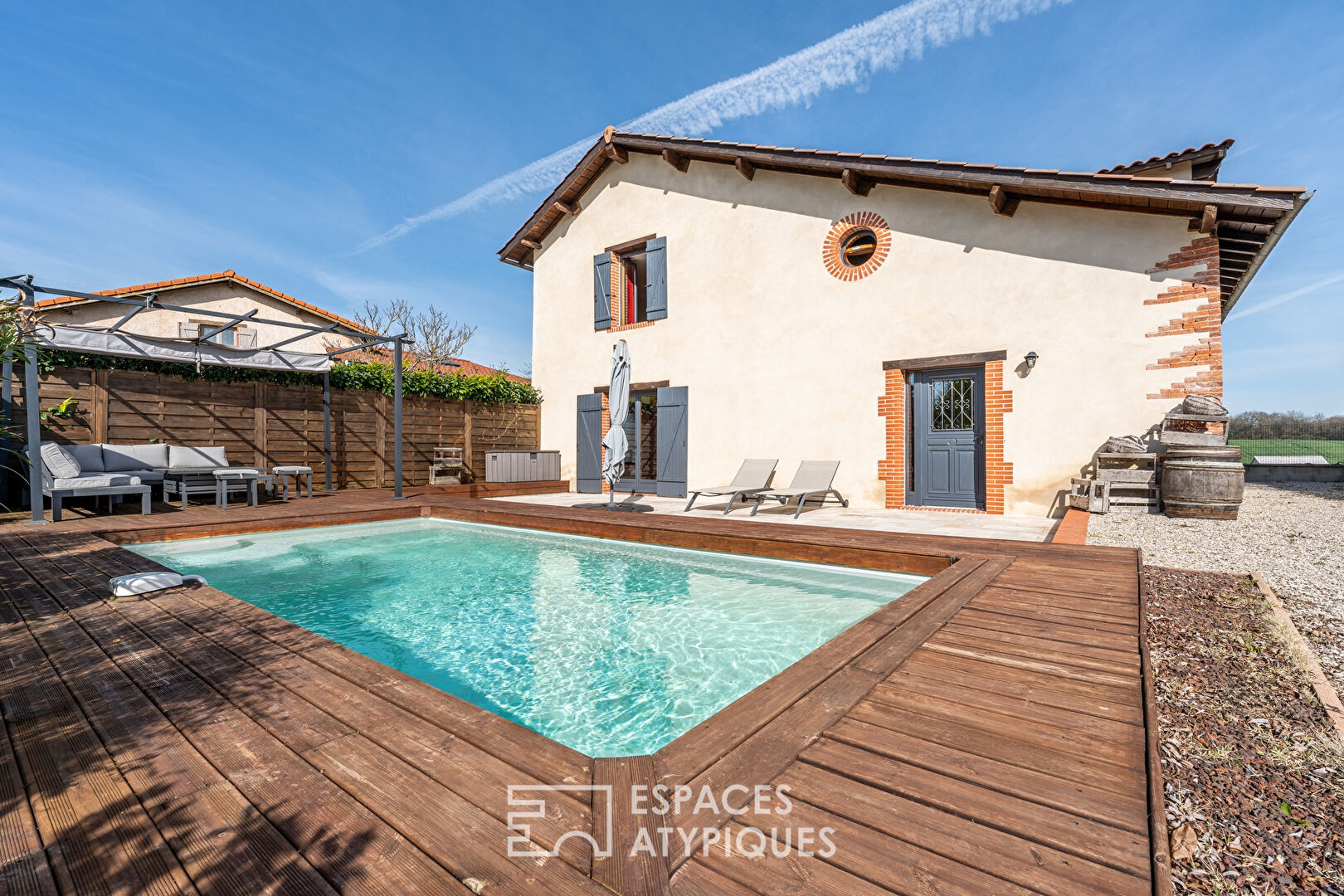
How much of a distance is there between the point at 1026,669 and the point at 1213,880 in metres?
0.98

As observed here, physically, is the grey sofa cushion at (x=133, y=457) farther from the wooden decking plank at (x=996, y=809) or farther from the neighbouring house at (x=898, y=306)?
the wooden decking plank at (x=996, y=809)

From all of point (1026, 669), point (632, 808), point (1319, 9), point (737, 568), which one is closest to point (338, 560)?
point (737, 568)

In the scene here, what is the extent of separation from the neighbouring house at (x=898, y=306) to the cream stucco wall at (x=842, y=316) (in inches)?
1.1

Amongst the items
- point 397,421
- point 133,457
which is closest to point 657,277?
point 397,421

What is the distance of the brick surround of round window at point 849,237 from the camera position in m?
8.01

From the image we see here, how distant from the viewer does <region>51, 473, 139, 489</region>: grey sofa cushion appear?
597 centimetres

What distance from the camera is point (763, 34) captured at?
1097 centimetres

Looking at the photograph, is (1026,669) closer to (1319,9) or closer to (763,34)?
(1319,9)

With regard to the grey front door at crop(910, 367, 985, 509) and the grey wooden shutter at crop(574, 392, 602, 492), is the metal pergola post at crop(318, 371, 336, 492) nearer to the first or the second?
the grey wooden shutter at crop(574, 392, 602, 492)

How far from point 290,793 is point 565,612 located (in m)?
2.90

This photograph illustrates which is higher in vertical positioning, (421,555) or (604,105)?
(604,105)

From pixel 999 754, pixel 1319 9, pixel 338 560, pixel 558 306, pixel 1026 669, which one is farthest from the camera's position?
pixel 558 306

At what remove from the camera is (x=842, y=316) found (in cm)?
832

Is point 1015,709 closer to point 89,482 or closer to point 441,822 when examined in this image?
point 441,822
